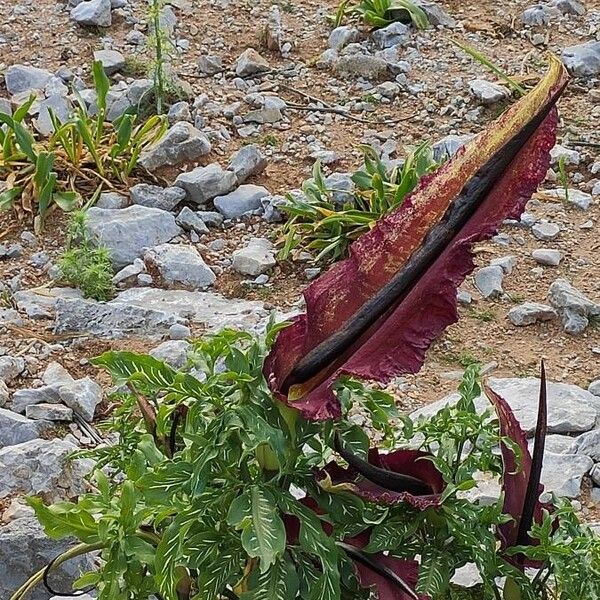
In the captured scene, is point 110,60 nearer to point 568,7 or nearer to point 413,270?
point 568,7

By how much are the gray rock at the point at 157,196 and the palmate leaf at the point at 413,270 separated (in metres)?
2.35

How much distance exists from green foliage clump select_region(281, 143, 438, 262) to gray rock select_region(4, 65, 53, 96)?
1.38 m

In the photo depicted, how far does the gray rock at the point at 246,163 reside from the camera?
395cm

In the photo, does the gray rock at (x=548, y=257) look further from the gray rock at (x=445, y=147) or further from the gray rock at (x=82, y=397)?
the gray rock at (x=82, y=397)

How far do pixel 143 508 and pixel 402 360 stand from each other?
445mm

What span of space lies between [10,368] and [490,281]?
141cm

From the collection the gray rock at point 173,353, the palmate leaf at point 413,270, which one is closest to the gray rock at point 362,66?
the gray rock at point 173,353

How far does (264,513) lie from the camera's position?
57.2 inches

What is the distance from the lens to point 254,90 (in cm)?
454

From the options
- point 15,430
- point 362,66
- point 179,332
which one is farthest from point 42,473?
point 362,66

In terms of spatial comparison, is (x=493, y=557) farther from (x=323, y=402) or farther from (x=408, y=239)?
(x=408, y=239)

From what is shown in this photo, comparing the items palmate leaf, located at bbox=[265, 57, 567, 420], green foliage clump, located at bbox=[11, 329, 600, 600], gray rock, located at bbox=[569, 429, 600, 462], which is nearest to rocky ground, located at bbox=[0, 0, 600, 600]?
gray rock, located at bbox=[569, 429, 600, 462]

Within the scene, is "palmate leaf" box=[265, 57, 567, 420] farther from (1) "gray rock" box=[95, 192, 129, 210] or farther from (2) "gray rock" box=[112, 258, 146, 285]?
(1) "gray rock" box=[95, 192, 129, 210]

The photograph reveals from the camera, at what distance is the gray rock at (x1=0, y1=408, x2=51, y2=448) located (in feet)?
8.92
